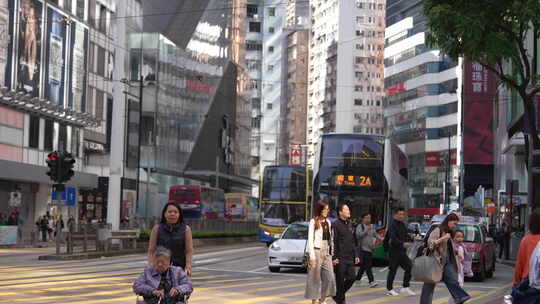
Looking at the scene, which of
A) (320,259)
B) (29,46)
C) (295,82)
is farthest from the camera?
(295,82)

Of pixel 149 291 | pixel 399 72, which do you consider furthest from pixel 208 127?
pixel 149 291

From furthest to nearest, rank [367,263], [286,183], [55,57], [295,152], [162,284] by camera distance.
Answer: [295,152] → [55,57] → [286,183] → [367,263] → [162,284]

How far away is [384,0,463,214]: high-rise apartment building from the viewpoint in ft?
431

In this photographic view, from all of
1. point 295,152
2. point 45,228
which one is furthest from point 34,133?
point 295,152

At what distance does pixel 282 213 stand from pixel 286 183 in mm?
1397

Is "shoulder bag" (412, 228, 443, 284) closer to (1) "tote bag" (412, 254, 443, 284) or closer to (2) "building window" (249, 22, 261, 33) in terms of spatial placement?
(1) "tote bag" (412, 254, 443, 284)

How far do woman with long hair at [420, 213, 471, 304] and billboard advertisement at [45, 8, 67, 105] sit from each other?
46.4m

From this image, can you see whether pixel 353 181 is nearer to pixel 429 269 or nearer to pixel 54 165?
pixel 54 165

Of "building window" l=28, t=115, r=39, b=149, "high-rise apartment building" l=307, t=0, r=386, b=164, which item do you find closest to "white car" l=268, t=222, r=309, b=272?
"building window" l=28, t=115, r=39, b=149

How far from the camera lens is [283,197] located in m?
49.0

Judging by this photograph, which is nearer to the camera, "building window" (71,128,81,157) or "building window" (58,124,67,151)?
"building window" (58,124,67,151)

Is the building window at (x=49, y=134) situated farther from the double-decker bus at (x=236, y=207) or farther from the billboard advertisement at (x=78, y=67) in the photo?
the double-decker bus at (x=236, y=207)

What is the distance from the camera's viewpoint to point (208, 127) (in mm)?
107438

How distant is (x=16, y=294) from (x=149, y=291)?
8741mm
